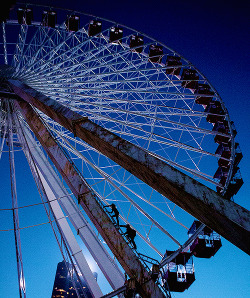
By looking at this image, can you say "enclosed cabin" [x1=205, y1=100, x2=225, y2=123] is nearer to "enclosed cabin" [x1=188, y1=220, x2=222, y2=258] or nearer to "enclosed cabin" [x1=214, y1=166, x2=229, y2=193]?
"enclosed cabin" [x1=214, y1=166, x2=229, y2=193]

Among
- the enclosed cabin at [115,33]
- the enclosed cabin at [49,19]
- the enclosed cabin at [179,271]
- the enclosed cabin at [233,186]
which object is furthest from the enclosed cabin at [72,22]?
the enclosed cabin at [179,271]

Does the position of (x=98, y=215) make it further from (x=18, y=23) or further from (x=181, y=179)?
(x=18, y=23)

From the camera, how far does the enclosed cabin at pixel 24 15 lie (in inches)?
523

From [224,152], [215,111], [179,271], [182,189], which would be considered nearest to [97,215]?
[182,189]

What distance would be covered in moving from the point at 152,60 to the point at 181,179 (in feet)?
52.5

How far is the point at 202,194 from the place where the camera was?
7.62 feet

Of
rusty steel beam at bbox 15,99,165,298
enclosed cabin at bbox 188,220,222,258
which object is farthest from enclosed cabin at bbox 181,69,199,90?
rusty steel beam at bbox 15,99,165,298

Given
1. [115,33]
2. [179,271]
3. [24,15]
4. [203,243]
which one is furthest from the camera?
[115,33]

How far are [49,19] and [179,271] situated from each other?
47.2 ft

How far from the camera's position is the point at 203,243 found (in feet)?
31.4

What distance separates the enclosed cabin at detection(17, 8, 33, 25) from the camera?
1330cm

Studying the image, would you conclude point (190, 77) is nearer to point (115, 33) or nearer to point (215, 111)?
point (215, 111)

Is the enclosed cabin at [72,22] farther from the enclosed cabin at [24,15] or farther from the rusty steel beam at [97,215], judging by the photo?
the rusty steel beam at [97,215]

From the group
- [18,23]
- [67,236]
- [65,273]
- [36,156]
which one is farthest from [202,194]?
[65,273]
